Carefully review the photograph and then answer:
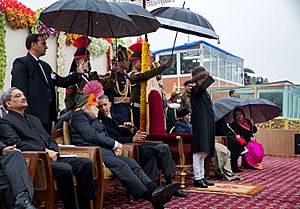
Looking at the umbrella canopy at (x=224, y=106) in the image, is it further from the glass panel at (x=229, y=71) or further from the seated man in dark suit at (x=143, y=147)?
the glass panel at (x=229, y=71)

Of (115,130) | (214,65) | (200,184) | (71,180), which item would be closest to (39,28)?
(115,130)

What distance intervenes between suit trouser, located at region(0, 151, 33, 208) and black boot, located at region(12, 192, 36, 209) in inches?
1.1

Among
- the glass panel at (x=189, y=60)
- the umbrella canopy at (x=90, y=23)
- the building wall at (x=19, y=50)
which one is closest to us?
the umbrella canopy at (x=90, y=23)

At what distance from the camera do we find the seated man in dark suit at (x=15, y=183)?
267 cm

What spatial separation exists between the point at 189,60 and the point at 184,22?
27.7ft

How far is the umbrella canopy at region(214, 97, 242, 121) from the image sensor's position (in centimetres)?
604

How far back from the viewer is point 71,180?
10.2 feet

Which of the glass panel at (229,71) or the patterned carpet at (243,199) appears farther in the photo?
the glass panel at (229,71)

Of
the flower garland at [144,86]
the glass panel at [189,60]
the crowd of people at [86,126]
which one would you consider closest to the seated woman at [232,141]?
the crowd of people at [86,126]

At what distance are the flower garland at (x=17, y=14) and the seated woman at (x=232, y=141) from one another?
334 centimetres

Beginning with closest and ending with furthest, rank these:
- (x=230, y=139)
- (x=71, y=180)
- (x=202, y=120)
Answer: (x=71, y=180)
(x=202, y=120)
(x=230, y=139)

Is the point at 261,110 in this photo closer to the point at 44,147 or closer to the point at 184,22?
the point at 184,22

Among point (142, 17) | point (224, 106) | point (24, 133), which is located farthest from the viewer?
point (224, 106)

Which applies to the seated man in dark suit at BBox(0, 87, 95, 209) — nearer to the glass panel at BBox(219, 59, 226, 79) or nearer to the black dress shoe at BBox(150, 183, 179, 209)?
the black dress shoe at BBox(150, 183, 179, 209)
